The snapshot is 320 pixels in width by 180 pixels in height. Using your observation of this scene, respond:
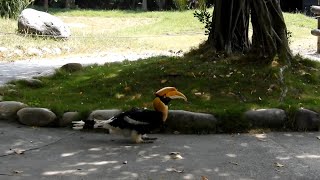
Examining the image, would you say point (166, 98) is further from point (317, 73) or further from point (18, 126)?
point (317, 73)

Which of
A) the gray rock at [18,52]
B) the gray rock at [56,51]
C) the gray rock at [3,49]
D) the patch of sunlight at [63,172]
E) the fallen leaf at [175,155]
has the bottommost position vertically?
the gray rock at [56,51]

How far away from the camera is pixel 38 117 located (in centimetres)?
609

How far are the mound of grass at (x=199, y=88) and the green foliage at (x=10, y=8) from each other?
1088 cm

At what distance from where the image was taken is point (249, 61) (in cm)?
789

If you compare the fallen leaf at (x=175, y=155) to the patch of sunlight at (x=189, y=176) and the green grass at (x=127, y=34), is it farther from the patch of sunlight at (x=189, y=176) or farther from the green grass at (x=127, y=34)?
the green grass at (x=127, y=34)

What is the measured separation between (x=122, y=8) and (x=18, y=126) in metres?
25.8

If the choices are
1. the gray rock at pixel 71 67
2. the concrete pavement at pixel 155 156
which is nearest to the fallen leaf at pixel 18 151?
the concrete pavement at pixel 155 156

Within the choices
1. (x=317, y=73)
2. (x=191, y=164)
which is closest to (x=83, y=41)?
(x=317, y=73)

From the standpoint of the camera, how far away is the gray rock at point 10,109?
20.6 ft

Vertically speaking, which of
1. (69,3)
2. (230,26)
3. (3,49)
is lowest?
(3,49)

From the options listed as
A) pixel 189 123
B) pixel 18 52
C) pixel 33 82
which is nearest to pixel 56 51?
pixel 18 52

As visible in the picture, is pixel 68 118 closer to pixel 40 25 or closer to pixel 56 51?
pixel 56 51

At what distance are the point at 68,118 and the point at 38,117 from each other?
0.37 meters

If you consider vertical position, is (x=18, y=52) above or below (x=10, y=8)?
below
